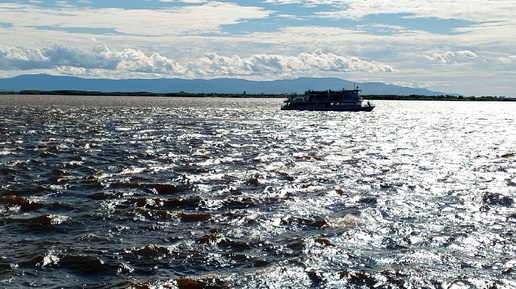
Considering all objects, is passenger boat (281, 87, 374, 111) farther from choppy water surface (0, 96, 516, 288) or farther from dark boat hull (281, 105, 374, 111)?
choppy water surface (0, 96, 516, 288)

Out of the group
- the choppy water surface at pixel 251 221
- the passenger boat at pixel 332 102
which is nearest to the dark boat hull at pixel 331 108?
the passenger boat at pixel 332 102

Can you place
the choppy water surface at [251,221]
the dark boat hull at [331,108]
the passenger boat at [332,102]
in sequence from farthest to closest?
1. the passenger boat at [332,102]
2. the dark boat hull at [331,108]
3. the choppy water surface at [251,221]

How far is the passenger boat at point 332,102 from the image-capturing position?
12212 cm

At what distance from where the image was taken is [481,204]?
18016mm

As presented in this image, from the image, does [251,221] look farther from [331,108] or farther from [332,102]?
[331,108]

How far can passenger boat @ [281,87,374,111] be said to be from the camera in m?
122

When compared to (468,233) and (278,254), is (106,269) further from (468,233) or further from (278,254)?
(468,233)

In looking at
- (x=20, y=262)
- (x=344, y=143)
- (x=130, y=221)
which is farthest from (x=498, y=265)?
(x=344, y=143)

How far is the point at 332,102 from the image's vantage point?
124062 mm

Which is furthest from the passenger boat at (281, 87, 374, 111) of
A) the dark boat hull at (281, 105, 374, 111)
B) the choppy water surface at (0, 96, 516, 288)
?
the choppy water surface at (0, 96, 516, 288)

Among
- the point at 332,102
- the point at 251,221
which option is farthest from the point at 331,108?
the point at 251,221

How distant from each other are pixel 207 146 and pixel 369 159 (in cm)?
1156

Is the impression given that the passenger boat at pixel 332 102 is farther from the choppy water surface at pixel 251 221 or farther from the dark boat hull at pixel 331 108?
the choppy water surface at pixel 251 221

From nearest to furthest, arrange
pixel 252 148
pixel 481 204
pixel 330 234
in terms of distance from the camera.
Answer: pixel 330 234, pixel 481 204, pixel 252 148
